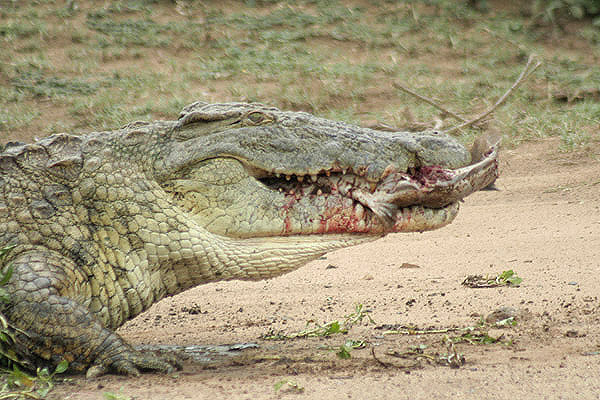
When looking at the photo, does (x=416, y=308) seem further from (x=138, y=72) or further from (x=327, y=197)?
(x=138, y=72)

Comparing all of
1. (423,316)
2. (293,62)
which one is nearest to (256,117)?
(423,316)

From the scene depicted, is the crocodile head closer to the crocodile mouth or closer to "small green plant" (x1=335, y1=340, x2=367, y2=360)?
the crocodile mouth

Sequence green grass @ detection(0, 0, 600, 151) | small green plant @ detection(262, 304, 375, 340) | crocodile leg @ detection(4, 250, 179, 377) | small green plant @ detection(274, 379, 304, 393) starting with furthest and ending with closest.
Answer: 1. green grass @ detection(0, 0, 600, 151)
2. small green plant @ detection(262, 304, 375, 340)
3. crocodile leg @ detection(4, 250, 179, 377)
4. small green plant @ detection(274, 379, 304, 393)

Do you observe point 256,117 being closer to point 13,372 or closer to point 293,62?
point 13,372

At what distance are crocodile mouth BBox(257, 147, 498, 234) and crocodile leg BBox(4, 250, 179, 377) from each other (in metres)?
0.86

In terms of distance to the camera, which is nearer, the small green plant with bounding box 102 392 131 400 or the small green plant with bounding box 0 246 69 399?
the small green plant with bounding box 102 392 131 400

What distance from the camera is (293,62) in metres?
11.9

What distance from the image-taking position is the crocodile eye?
3.21 m

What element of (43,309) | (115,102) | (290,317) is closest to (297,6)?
(115,102)

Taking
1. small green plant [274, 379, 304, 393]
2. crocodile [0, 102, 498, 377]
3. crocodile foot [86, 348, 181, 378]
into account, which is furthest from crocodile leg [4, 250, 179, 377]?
small green plant [274, 379, 304, 393]

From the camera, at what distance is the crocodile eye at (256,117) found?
126 inches

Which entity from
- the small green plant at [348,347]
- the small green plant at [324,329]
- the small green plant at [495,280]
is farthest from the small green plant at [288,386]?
the small green plant at [495,280]

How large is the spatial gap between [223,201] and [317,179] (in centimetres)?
42

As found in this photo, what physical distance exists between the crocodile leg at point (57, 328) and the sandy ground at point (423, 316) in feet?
0.29
